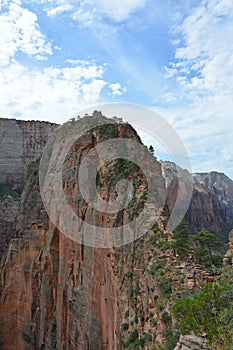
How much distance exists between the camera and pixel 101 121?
26406 mm

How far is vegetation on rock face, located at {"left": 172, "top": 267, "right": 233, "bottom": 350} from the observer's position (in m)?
8.51

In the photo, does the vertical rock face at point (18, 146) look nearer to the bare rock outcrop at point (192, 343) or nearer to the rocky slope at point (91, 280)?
the rocky slope at point (91, 280)

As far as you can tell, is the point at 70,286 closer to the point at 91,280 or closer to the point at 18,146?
the point at 91,280

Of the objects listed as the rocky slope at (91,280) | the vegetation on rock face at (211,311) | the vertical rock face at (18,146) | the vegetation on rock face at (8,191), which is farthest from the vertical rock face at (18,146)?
the vegetation on rock face at (211,311)

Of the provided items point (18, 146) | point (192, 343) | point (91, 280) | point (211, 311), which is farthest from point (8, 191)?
point (211, 311)

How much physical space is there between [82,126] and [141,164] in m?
8.64

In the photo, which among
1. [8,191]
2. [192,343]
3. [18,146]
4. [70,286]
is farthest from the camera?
[18,146]

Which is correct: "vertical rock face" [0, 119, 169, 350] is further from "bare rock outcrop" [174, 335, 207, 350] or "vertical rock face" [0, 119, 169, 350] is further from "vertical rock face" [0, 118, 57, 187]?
"vertical rock face" [0, 118, 57, 187]

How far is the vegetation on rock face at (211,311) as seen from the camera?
8.51m

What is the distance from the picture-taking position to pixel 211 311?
927 cm

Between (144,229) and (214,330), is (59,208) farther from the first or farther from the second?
(214,330)

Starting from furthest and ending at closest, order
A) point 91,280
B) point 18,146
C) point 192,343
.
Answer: point 18,146, point 91,280, point 192,343

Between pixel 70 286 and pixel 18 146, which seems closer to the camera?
pixel 70 286

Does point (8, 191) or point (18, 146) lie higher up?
point (18, 146)
